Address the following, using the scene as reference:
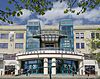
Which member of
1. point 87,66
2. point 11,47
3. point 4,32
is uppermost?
point 4,32

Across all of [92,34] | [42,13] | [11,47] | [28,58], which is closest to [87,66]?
[92,34]

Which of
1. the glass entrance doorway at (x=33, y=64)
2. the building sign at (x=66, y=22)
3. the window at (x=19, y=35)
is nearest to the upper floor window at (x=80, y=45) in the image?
the building sign at (x=66, y=22)

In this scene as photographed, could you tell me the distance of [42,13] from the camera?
584cm

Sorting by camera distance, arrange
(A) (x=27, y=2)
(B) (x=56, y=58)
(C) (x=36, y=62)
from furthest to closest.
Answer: (C) (x=36, y=62) < (B) (x=56, y=58) < (A) (x=27, y=2)

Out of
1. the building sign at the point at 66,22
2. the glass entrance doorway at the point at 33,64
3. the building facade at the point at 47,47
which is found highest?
the building sign at the point at 66,22

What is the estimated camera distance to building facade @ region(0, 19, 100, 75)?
42.7 m

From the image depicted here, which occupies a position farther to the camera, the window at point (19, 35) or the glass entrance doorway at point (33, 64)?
the window at point (19, 35)

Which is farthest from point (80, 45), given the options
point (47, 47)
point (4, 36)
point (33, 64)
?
point (4, 36)

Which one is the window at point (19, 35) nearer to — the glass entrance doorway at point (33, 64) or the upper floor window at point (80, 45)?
the glass entrance doorway at point (33, 64)

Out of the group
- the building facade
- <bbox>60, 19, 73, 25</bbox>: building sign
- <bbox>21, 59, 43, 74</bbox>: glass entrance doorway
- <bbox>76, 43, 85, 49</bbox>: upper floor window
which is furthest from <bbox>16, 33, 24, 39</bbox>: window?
<bbox>76, 43, 85, 49</bbox>: upper floor window

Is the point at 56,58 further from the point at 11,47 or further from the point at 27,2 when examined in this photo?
the point at 27,2

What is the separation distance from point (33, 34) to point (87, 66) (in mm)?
12261

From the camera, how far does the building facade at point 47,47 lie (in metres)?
42.7

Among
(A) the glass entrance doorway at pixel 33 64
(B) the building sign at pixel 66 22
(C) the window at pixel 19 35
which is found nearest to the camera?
(A) the glass entrance doorway at pixel 33 64
